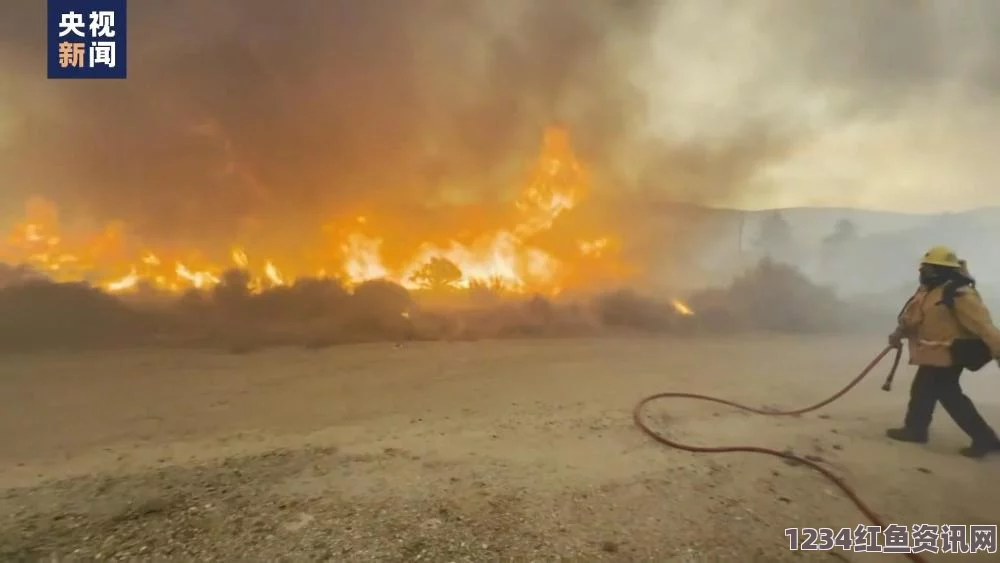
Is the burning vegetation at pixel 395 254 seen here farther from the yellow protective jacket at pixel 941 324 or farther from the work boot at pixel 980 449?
the work boot at pixel 980 449

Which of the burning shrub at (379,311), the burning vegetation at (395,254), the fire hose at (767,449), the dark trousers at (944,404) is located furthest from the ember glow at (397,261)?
the dark trousers at (944,404)

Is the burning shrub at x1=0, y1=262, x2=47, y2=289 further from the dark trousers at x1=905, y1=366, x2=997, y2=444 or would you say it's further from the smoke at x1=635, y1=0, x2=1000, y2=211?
the dark trousers at x1=905, y1=366, x2=997, y2=444

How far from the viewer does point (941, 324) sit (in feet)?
13.4

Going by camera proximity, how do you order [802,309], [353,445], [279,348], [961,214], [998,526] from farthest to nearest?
[802,309]
[961,214]
[279,348]
[353,445]
[998,526]

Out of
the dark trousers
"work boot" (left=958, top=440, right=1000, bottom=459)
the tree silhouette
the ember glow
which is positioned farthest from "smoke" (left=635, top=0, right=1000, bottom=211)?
"work boot" (left=958, top=440, right=1000, bottom=459)

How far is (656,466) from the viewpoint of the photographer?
148 inches

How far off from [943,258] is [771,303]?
5.93 m

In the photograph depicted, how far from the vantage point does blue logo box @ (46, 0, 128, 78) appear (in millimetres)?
6111

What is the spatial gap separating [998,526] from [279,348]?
717 centimetres

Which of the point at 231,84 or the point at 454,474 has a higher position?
the point at 231,84

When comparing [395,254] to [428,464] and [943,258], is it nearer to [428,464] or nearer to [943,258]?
[428,464]

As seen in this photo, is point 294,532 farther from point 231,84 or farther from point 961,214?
point 961,214

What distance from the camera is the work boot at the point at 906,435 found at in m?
4.33

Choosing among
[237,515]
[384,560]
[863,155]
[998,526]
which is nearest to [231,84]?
[237,515]
